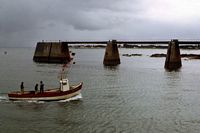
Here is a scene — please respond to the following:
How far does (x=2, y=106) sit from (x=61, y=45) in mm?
76755

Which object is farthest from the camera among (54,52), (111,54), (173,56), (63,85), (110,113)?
(54,52)

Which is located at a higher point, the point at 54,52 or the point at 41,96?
the point at 54,52

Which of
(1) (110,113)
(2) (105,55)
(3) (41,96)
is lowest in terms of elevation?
(1) (110,113)

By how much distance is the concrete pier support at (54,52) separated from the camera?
111m

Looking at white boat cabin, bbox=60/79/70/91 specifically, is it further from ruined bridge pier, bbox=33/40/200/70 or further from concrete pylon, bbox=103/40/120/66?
concrete pylon, bbox=103/40/120/66

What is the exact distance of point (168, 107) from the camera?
3584cm

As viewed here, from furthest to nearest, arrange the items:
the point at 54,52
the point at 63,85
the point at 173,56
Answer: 1. the point at 54,52
2. the point at 173,56
3. the point at 63,85

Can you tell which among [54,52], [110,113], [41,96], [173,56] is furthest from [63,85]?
[54,52]

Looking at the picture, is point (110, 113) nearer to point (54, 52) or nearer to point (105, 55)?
point (105, 55)

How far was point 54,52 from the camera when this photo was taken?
112750 mm

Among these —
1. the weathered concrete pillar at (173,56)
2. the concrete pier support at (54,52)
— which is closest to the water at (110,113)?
the weathered concrete pillar at (173,56)

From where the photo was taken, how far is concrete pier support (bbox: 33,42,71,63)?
11138cm

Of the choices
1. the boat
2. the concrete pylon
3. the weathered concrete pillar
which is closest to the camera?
the boat

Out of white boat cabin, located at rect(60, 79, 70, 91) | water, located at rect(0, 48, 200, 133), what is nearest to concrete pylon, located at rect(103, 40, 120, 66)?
water, located at rect(0, 48, 200, 133)
